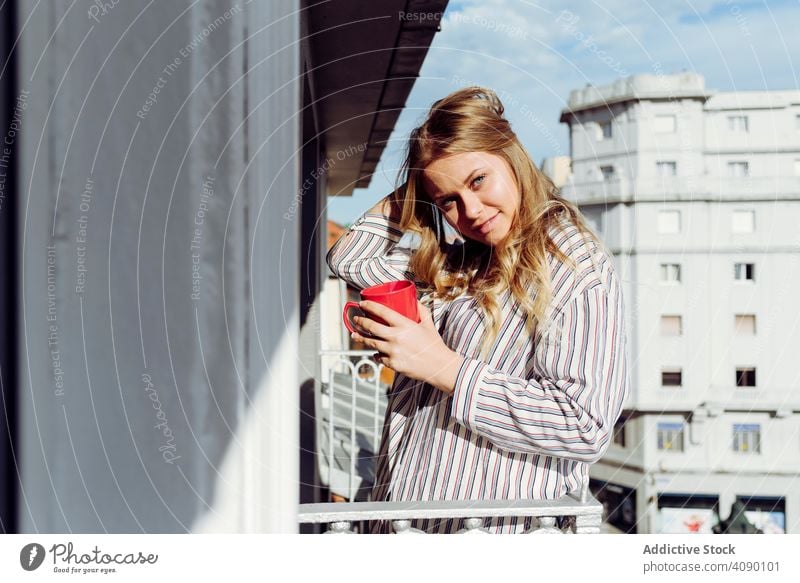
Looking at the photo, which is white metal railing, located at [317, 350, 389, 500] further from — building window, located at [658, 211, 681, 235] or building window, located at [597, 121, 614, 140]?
building window, located at [658, 211, 681, 235]

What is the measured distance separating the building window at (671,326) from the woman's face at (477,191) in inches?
879

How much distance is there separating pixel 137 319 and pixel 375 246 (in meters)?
0.41

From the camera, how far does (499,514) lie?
2.93 ft

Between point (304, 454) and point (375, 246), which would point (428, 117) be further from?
point (304, 454)

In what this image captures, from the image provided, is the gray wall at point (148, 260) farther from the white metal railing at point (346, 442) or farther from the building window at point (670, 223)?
the building window at point (670, 223)

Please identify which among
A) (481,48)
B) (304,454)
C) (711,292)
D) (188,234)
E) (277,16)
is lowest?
(304,454)

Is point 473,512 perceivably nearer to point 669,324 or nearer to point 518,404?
point 518,404

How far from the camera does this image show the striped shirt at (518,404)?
0.81 m

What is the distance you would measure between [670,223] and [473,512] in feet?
73.0

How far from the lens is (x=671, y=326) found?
24734 mm

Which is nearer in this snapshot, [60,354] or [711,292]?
[60,354]
